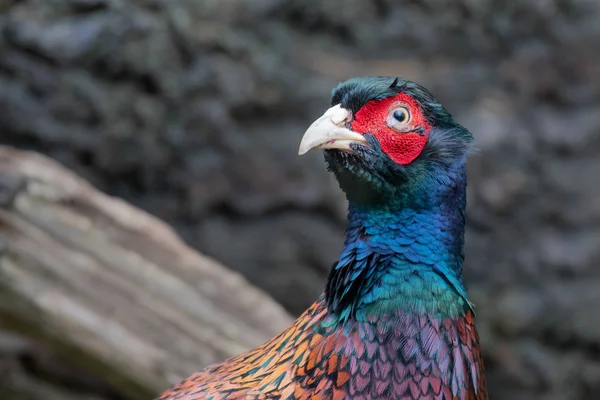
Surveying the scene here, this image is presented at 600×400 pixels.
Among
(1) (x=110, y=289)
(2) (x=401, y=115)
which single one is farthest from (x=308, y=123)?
(2) (x=401, y=115)

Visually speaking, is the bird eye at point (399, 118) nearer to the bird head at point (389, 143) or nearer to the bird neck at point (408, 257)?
the bird head at point (389, 143)

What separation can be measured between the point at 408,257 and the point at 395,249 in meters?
0.04

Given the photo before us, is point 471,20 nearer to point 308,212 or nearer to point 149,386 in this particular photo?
point 308,212

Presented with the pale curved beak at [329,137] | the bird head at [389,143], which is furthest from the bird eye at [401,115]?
the pale curved beak at [329,137]

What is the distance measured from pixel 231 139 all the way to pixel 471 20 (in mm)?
1726

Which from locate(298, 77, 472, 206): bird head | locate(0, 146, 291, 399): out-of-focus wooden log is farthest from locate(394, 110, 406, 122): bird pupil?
locate(0, 146, 291, 399): out-of-focus wooden log

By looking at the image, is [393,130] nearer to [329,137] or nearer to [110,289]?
[329,137]

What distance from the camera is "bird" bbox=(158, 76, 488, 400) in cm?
Answer: 181

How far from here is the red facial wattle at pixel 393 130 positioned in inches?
71.4

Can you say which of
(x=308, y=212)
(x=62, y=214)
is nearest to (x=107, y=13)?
(x=62, y=214)

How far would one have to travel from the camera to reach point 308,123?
4.42m

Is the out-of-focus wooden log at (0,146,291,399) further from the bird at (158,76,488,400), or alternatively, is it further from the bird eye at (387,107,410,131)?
the bird eye at (387,107,410,131)

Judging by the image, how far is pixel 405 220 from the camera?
181cm

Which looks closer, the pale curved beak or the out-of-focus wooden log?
the pale curved beak
